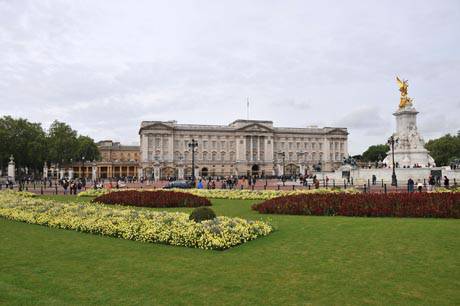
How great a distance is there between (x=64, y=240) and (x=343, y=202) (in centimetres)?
991

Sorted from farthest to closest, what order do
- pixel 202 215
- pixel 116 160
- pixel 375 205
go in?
pixel 116 160 < pixel 375 205 < pixel 202 215

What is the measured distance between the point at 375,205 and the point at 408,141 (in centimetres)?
3688

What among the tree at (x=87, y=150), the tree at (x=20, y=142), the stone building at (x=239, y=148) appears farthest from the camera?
the stone building at (x=239, y=148)

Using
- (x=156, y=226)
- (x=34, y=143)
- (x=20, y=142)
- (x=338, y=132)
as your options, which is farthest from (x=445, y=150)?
(x=156, y=226)

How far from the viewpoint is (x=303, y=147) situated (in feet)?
365

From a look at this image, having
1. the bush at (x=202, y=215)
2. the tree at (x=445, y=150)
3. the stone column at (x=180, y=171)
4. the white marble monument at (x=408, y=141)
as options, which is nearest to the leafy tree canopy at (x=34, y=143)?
the stone column at (x=180, y=171)

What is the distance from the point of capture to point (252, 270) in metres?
8.01

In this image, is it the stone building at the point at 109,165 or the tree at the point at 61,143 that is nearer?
the tree at the point at 61,143

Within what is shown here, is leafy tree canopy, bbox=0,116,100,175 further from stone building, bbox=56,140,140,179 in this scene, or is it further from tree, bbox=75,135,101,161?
tree, bbox=75,135,101,161

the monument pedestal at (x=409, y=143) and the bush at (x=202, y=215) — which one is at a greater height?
the monument pedestal at (x=409, y=143)

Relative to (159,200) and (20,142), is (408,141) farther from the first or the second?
(20,142)

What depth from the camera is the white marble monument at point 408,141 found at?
47.9 metres

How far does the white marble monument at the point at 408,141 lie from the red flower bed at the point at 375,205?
112ft

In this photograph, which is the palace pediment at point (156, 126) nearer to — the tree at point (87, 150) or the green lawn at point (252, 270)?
the tree at point (87, 150)
